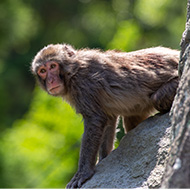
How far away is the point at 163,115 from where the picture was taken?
21.5 ft

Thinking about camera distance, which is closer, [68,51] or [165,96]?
[165,96]

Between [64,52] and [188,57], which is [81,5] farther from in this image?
[188,57]

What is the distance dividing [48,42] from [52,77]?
15.6m

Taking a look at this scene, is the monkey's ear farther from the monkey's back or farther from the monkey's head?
the monkey's back

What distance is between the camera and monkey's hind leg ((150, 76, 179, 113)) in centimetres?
657

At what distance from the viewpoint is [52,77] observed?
724 centimetres

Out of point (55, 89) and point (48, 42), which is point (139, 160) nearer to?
point (55, 89)

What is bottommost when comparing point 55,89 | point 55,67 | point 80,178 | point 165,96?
point 80,178

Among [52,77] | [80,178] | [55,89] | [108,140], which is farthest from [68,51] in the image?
[80,178]

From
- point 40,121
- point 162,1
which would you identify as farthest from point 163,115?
point 162,1

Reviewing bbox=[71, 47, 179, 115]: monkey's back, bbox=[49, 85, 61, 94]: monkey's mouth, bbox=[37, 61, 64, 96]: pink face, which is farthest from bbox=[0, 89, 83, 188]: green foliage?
bbox=[71, 47, 179, 115]: monkey's back

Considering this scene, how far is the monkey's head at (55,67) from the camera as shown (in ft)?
23.6

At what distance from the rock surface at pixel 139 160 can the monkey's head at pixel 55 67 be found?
133cm

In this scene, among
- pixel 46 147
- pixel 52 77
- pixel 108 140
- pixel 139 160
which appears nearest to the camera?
pixel 139 160
